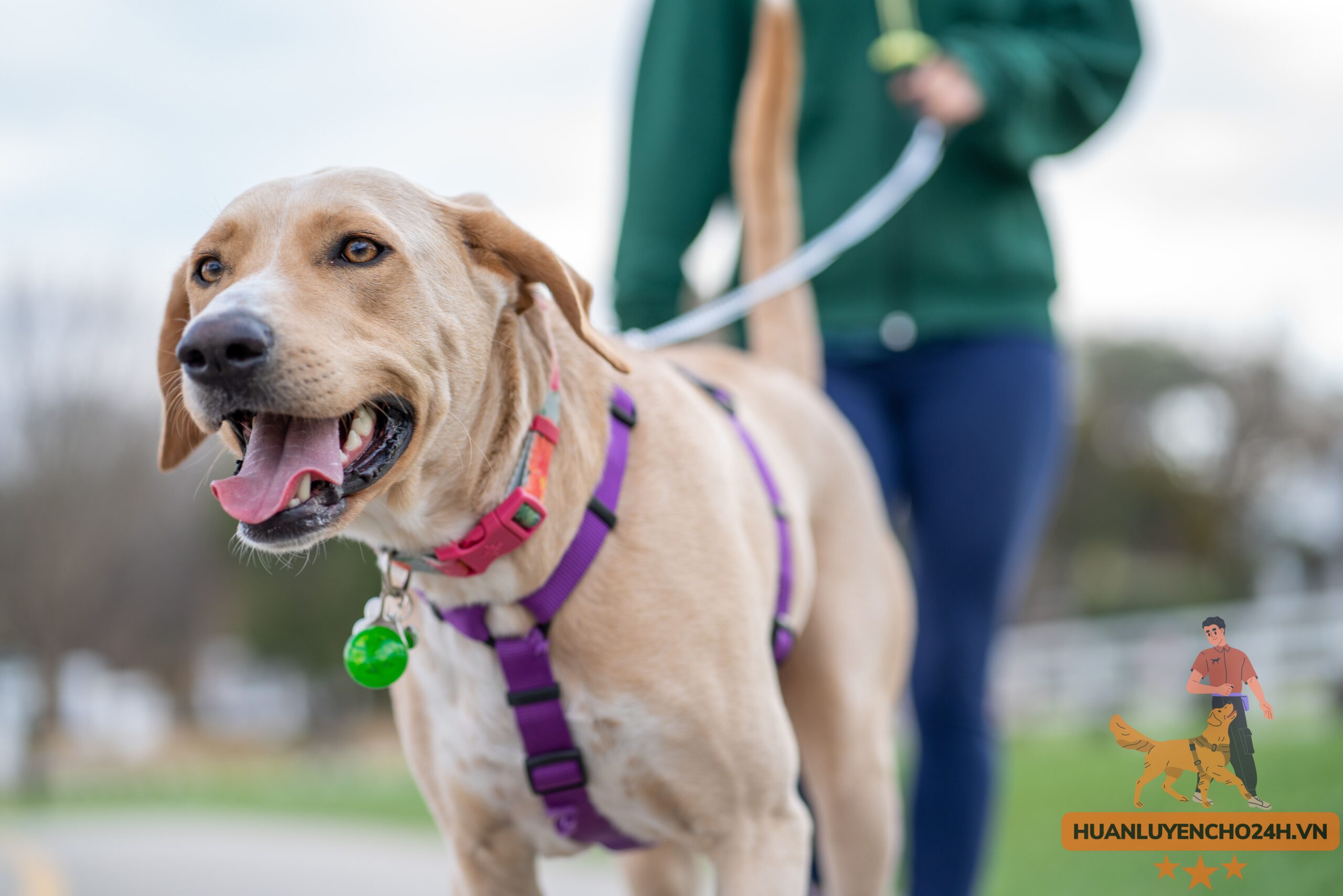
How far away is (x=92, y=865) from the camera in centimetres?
800

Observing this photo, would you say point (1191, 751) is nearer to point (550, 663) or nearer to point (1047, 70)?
point (550, 663)

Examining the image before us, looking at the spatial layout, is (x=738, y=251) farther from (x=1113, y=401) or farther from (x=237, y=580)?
(x=1113, y=401)

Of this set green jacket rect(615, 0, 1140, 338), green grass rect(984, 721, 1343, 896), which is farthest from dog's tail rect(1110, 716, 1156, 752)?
green jacket rect(615, 0, 1140, 338)

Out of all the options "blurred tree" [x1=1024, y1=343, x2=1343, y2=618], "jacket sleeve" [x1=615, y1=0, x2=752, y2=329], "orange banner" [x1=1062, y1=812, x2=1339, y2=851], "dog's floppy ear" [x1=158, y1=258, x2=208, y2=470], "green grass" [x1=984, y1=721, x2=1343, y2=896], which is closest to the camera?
"dog's floppy ear" [x1=158, y1=258, x2=208, y2=470]

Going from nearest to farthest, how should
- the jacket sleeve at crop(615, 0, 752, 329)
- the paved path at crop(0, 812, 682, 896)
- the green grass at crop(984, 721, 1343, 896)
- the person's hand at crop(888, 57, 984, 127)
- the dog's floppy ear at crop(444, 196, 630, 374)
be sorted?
the dog's floppy ear at crop(444, 196, 630, 374)
the person's hand at crop(888, 57, 984, 127)
the jacket sleeve at crop(615, 0, 752, 329)
the green grass at crop(984, 721, 1343, 896)
the paved path at crop(0, 812, 682, 896)

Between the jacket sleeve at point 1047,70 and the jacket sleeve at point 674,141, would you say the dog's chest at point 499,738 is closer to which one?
the jacket sleeve at point 674,141

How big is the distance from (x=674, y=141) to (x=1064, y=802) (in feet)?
18.9

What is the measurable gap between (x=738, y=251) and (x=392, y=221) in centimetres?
177

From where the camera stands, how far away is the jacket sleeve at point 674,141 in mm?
3582

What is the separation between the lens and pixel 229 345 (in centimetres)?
190

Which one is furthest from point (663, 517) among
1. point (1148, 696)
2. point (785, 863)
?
point (1148, 696)

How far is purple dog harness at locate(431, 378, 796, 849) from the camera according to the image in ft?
7.55

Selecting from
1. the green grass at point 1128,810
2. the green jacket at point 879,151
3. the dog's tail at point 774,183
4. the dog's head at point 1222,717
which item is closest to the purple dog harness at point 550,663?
the dog's tail at point 774,183

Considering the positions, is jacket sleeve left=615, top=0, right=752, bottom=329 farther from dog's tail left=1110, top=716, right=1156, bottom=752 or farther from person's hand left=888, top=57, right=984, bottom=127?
dog's tail left=1110, top=716, right=1156, bottom=752
